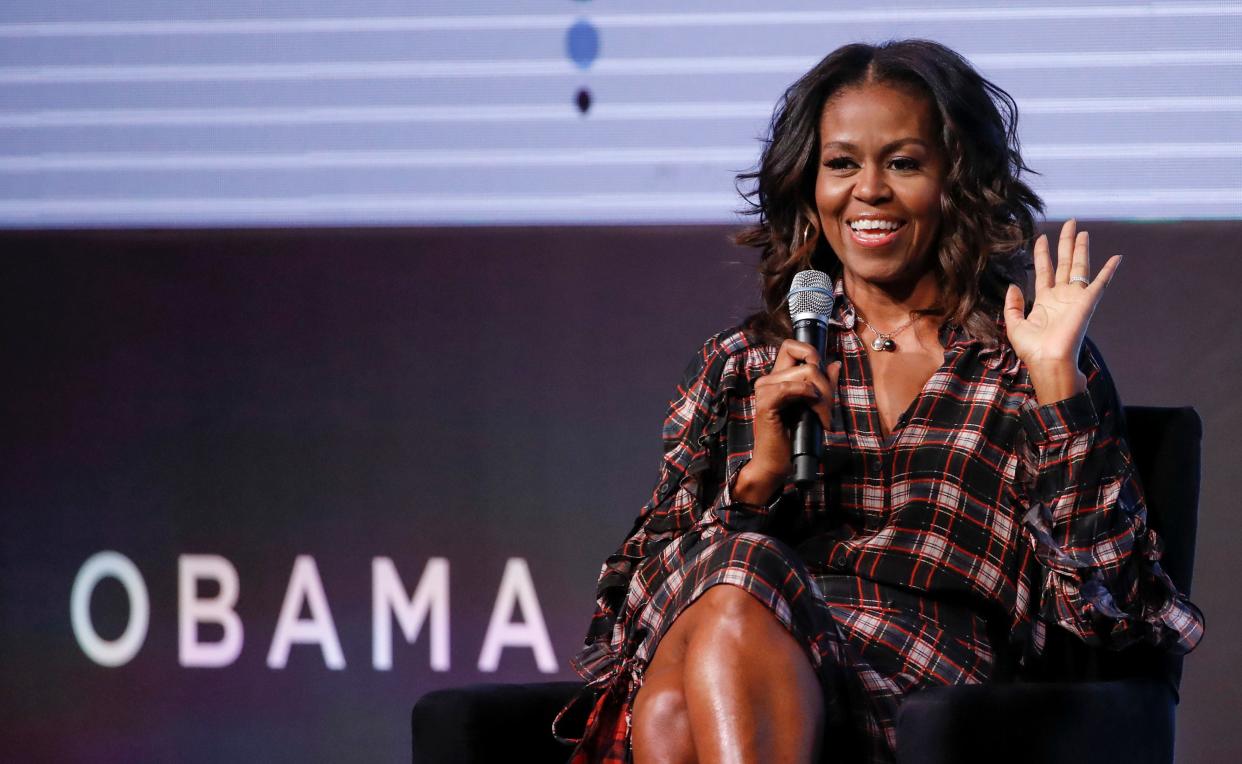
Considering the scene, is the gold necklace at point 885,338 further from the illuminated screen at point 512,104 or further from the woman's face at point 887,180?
the illuminated screen at point 512,104

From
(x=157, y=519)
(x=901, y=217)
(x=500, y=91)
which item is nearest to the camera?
(x=901, y=217)

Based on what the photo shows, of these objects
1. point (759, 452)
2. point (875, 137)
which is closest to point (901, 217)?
point (875, 137)

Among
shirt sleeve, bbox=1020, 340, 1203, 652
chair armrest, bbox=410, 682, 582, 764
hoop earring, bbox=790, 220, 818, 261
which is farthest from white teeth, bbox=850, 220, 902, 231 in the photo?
chair armrest, bbox=410, 682, 582, 764

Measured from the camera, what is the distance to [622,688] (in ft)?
5.47

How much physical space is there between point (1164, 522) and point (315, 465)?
173 cm

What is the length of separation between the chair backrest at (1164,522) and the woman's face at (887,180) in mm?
402

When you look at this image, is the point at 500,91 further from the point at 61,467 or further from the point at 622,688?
the point at 622,688

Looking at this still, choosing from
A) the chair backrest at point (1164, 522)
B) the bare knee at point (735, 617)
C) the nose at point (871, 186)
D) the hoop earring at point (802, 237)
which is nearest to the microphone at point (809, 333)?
the bare knee at point (735, 617)

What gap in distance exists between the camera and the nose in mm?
1945

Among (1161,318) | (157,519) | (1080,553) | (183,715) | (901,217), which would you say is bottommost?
(183,715)

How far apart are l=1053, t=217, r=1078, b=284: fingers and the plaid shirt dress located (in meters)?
0.11

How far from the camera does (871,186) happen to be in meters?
1.95

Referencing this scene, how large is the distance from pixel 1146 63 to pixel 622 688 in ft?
5.40

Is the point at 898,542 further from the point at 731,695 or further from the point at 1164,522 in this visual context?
the point at 731,695
